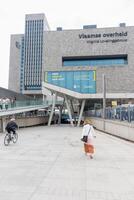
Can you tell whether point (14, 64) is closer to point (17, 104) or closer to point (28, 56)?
point (28, 56)

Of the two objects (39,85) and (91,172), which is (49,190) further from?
(39,85)

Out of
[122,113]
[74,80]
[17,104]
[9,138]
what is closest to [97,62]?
[74,80]

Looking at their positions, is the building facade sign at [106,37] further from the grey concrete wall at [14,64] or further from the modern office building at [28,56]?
the grey concrete wall at [14,64]

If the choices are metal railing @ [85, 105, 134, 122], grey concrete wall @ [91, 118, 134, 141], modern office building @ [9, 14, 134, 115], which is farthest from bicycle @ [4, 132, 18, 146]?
modern office building @ [9, 14, 134, 115]

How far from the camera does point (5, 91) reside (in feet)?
136

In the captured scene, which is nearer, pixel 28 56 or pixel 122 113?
pixel 122 113

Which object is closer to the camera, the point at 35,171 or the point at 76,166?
the point at 35,171

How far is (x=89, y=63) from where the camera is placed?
218ft

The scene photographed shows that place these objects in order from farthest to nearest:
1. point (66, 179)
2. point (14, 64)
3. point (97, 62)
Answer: point (14, 64) < point (97, 62) < point (66, 179)

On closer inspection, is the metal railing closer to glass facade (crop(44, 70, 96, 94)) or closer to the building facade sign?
glass facade (crop(44, 70, 96, 94))

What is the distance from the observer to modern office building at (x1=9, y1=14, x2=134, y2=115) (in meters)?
53.6

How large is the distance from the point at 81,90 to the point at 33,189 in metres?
48.4

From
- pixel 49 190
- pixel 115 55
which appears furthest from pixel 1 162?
pixel 115 55

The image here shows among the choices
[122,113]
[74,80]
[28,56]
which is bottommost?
[122,113]
